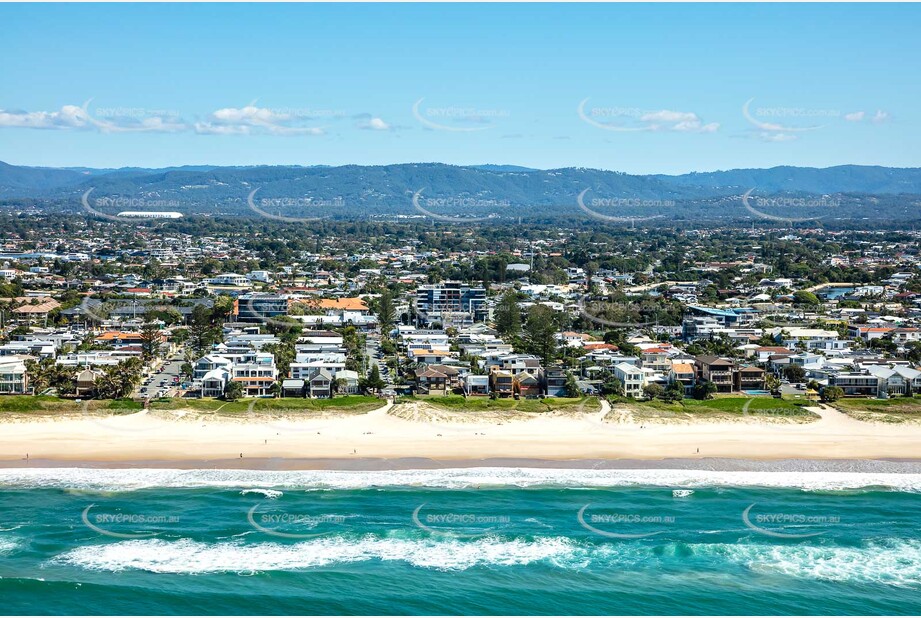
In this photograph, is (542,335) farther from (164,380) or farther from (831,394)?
(164,380)

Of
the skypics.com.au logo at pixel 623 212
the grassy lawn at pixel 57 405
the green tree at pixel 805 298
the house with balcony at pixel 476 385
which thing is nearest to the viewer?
the grassy lawn at pixel 57 405

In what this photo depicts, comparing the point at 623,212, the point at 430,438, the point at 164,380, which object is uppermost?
the point at 623,212

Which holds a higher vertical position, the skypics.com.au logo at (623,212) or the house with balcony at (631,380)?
the skypics.com.au logo at (623,212)

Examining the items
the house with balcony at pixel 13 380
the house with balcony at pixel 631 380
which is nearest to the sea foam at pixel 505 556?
the house with balcony at pixel 631 380

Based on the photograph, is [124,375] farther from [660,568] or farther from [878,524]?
[878,524]

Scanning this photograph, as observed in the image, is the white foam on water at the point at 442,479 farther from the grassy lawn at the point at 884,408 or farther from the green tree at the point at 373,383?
the green tree at the point at 373,383

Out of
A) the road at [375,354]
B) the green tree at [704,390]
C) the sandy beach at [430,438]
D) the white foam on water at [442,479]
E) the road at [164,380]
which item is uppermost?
the green tree at [704,390]

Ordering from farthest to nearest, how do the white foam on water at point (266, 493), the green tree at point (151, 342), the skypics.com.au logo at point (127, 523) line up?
1. the green tree at point (151, 342)
2. the white foam on water at point (266, 493)
3. the skypics.com.au logo at point (127, 523)

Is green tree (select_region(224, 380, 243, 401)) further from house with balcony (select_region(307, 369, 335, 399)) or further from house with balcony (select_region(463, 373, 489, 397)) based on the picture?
house with balcony (select_region(463, 373, 489, 397))

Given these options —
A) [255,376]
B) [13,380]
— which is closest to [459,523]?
[255,376]
